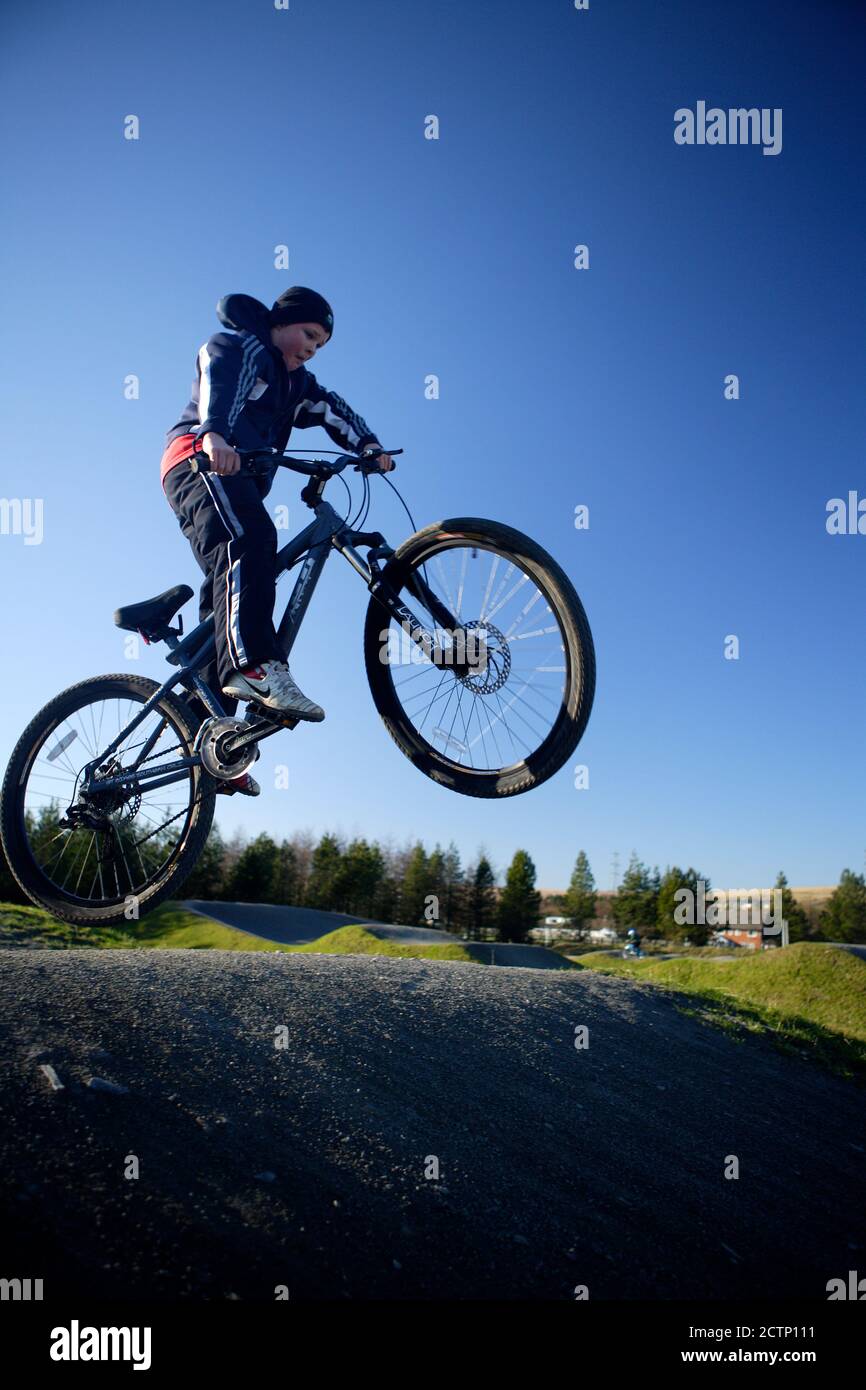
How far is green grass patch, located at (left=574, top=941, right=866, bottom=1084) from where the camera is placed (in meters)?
11.8

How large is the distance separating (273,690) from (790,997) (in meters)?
17.4

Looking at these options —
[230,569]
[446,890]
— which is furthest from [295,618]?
[446,890]

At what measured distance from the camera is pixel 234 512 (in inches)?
157

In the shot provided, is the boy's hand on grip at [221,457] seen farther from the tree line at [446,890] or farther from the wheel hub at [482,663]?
the tree line at [446,890]

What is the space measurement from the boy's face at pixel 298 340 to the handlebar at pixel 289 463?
2.33 feet

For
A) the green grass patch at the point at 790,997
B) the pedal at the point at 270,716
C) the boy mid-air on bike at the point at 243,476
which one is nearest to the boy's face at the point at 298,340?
the boy mid-air on bike at the point at 243,476

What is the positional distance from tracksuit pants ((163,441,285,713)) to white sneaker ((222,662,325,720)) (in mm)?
57

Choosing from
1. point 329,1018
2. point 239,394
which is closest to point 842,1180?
point 329,1018

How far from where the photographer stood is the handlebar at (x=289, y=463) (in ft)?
13.0

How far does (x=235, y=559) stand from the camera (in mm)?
3957

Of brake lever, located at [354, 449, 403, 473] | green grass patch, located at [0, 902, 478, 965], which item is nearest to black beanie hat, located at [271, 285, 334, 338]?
brake lever, located at [354, 449, 403, 473]
